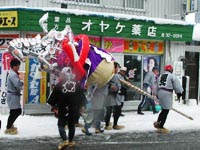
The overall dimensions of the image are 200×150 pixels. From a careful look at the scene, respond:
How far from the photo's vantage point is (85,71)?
8.85 meters

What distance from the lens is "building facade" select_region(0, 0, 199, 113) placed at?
13.3m

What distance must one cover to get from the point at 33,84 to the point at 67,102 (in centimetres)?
487

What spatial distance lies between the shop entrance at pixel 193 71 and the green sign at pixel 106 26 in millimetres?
1634

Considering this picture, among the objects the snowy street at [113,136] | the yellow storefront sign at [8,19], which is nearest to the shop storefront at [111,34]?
the yellow storefront sign at [8,19]

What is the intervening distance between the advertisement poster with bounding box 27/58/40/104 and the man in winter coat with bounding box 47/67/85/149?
4.68 metres

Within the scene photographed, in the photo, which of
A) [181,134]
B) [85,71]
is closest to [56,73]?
[85,71]

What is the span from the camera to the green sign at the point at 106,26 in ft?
42.7

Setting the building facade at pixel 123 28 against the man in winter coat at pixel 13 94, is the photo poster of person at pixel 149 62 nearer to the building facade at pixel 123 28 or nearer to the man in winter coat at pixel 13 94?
the building facade at pixel 123 28

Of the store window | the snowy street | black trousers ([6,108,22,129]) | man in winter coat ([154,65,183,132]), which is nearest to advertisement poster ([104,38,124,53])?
the store window

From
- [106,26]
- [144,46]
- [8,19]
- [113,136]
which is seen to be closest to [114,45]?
[106,26]

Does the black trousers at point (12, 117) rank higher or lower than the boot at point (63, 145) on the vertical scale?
higher

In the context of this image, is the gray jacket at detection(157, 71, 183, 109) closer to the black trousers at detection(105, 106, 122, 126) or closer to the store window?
the black trousers at detection(105, 106, 122, 126)

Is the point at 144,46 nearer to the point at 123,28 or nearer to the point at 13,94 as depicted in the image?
the point at 123,28

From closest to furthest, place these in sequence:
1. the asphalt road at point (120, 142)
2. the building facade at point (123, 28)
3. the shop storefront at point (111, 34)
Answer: the asphalt road at point (120, 142)
the shop storefront at point (111, 34)
the building facade at point (123, 28)
